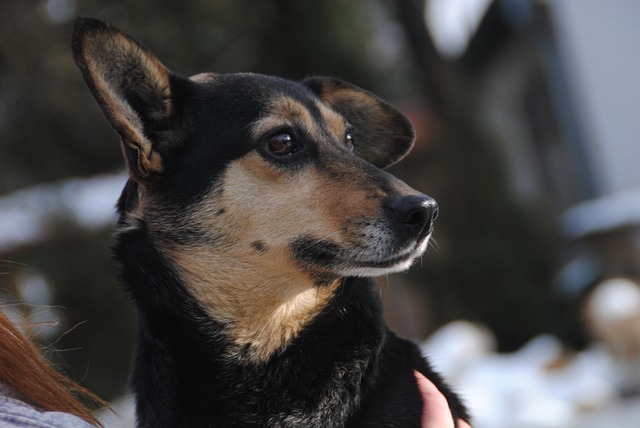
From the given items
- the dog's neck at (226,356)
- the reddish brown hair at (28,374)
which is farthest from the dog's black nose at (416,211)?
the reddish brown hair at (28,374)

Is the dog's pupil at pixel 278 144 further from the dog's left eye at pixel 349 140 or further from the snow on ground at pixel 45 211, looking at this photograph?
the snow on ground at pixel 45 211

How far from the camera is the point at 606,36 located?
36.6 ft

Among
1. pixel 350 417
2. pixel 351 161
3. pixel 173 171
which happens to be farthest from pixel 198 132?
pixel 350 417

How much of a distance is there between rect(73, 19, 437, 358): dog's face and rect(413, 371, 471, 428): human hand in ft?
1.21

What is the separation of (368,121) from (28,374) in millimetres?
1611

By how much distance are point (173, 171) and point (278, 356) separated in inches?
28.4

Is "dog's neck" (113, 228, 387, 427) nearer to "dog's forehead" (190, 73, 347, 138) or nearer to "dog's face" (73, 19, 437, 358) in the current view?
"dog's face" (73, 19, 437, 358)

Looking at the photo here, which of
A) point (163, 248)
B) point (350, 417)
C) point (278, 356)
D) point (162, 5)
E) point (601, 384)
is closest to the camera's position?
→ point (350, 417)

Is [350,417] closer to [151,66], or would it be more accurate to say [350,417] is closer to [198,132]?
[198,132]

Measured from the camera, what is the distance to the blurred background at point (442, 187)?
7.34 metres

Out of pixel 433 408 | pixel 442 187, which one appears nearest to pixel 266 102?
pixel 433 408

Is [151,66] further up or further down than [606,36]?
further up

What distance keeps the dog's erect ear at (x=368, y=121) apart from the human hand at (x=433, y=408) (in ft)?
3.20

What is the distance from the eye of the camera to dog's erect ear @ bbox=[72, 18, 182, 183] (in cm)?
238
